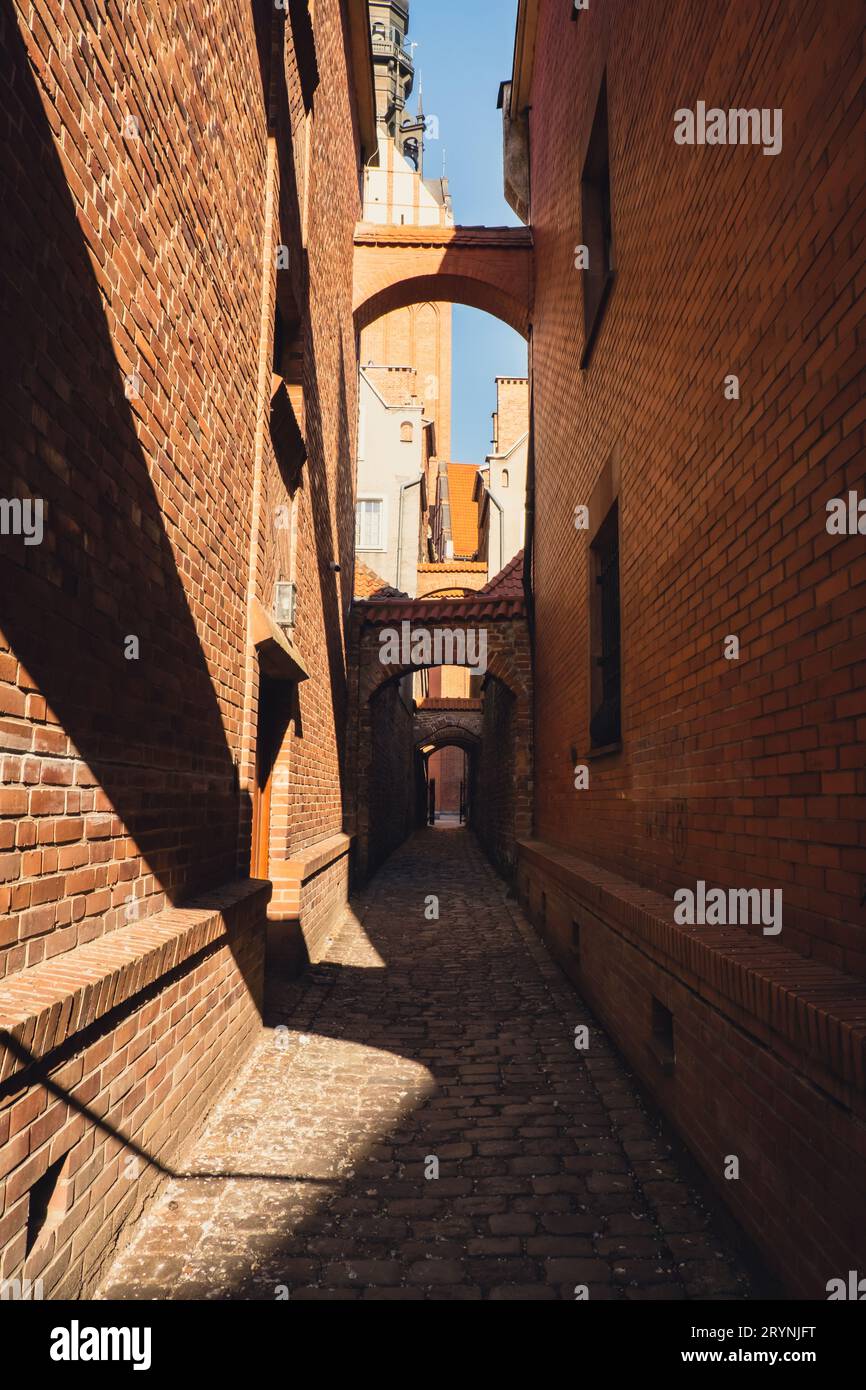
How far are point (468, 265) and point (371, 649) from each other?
591 cm

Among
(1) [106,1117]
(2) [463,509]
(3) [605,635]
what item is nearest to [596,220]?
(3) [605,635]

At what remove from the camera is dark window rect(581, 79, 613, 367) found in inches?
254

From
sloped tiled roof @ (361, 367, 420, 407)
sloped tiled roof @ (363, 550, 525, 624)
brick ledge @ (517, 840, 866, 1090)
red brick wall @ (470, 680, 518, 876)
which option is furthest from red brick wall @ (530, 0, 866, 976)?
sloped tiled roof @ (361, 367, 420, 407)

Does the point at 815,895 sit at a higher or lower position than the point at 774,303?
lower

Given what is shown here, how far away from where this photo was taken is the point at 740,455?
10.1ft

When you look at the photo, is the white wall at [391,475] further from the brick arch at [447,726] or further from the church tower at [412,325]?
the church tower at [412,325]

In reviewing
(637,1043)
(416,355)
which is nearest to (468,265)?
(637,1043)

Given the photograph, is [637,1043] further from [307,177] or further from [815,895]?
[307,177]

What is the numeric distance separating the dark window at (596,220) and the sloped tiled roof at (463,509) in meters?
34.8

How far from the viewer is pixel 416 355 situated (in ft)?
137

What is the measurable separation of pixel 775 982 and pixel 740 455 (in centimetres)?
187

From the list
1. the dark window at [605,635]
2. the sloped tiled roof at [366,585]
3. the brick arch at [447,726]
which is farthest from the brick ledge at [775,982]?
the brick arch at [447,726]

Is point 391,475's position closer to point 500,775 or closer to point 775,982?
point 500,775
